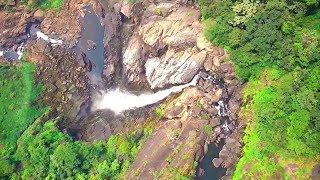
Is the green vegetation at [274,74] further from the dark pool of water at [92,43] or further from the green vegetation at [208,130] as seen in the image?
the dark pool of water at [92,43]

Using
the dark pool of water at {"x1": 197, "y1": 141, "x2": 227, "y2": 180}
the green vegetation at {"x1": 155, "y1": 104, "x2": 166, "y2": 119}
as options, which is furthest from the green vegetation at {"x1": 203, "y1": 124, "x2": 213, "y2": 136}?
the green vegetation at {"x1": 155, "y1": 104, "x2": 166, "y2": 119}

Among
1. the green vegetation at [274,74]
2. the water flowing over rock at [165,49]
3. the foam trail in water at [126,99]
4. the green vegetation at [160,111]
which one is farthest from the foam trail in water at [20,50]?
the green vegetation at [274,74]

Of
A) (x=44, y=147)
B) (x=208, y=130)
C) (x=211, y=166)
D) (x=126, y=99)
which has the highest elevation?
(x=208, y=130)

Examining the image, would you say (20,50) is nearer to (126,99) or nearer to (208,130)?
(126,99)

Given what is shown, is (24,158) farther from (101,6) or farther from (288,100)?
(288,100)

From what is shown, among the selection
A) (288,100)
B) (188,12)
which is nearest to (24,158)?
(188,12)

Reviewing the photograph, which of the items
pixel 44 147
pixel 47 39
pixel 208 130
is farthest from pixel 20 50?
pixel 208 130

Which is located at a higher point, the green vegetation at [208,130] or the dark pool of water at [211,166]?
the green vegetation at [208,130]
